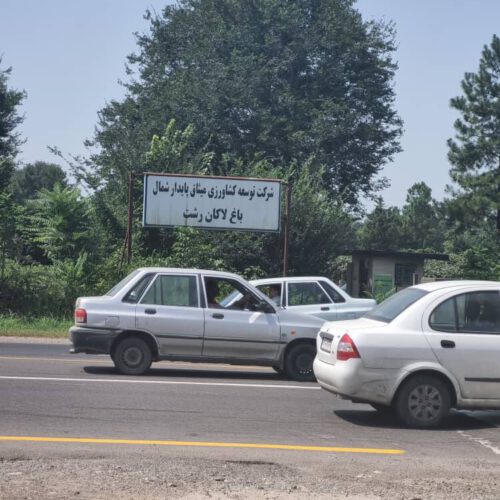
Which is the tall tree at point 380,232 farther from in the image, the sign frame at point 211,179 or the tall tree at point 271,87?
the sign frame at point 211,179

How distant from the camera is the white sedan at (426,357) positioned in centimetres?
970

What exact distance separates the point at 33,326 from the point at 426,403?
54.0ft

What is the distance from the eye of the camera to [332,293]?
721 inches

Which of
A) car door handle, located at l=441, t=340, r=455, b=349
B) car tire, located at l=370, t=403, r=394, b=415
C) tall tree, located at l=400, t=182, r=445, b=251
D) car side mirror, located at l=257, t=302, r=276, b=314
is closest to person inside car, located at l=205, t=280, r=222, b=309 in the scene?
car side mirror, located at l=257, t=302, r=276, b=314

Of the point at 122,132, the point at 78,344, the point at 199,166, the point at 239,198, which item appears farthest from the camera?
the point at 122,132

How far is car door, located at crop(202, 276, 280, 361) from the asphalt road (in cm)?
47

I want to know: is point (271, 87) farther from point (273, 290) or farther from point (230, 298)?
point (230, 298)

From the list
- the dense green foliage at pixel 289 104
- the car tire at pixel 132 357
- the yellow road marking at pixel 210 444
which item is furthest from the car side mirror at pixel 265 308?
the dense green foliage at pixel 289 104

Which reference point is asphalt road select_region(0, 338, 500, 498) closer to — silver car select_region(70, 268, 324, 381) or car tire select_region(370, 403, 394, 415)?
car tire select_region(370, 403, 394, 415)

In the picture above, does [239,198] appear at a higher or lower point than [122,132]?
lower

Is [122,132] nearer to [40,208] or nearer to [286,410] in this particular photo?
[40,208]

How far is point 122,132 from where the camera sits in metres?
51.4

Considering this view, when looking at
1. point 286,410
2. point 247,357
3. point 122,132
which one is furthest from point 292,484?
point 122,132

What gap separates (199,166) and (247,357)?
2193cm
